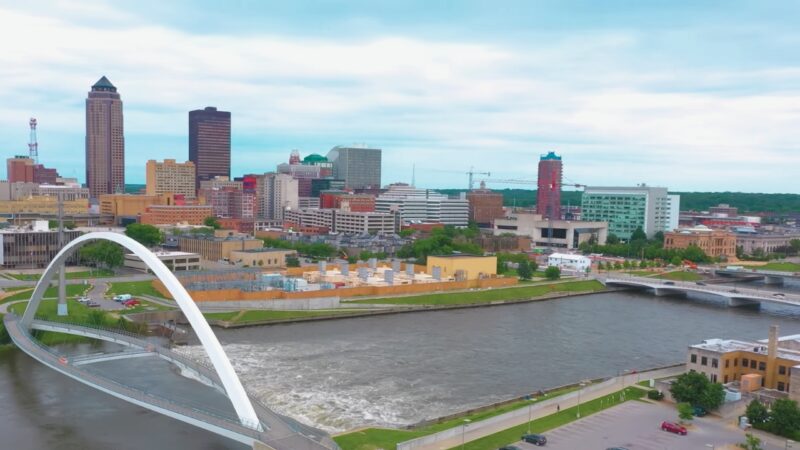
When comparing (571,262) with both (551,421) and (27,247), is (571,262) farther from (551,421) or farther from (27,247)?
(27,247)

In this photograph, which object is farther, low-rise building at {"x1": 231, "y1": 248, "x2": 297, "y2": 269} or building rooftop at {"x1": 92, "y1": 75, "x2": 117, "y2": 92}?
building rooftop at {"x1": 92, "y1": 75, "x2": 117, "y2": 92}

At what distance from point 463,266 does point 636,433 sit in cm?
3465

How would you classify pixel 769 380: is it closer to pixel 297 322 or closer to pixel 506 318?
pixel 506 318

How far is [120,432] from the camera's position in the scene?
858 inches

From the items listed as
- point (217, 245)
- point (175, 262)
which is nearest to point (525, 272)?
point (217, 245)

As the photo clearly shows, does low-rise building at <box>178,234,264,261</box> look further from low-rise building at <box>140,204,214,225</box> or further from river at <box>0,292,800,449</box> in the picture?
low-rise building at <box>140,204,214,225</box>

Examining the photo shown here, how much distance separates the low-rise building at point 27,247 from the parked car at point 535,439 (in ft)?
160

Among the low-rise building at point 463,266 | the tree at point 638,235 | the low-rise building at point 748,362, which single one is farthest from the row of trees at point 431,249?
the low-rise building at point 748,362

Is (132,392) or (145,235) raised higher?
(145,235)

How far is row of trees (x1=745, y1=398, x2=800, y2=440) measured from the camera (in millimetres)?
21375

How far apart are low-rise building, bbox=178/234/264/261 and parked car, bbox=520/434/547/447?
4813cm

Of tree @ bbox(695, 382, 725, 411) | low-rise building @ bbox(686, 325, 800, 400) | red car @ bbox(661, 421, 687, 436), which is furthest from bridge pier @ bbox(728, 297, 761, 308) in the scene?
red car @ bbox(661, 421, 687, 436)

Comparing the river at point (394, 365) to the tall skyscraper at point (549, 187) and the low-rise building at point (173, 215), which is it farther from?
the tall skyscraper at point (549, 187)

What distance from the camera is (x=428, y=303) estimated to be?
47688 millimetres
